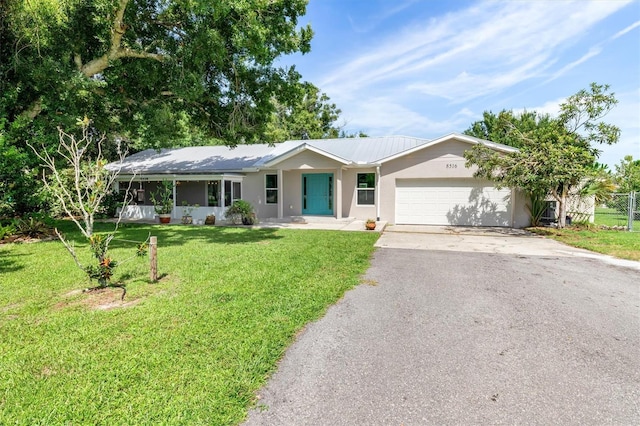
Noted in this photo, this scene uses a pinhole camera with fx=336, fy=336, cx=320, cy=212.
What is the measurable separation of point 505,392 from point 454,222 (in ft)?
42.4

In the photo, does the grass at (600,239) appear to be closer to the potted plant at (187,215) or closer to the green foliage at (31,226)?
the potted plant at (187,215)

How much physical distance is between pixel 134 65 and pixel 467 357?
13359 mm

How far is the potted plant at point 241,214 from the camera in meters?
14.7

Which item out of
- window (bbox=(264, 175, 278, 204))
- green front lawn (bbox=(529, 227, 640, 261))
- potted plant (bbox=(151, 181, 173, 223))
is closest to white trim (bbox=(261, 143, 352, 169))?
window (bbox=(264, 175, 278, 204))

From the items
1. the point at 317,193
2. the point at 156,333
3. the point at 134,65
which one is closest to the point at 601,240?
the point at 317,193

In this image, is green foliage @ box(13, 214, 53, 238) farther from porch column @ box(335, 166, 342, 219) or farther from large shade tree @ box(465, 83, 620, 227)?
large shade tree @ box(465, 83, 620, 227)

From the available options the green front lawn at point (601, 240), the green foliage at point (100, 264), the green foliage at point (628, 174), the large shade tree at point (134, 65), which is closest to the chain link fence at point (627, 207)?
the green foliage at point (628, 174)

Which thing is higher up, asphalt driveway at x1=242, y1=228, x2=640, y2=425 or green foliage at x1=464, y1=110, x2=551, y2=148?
green foliage at x1=464, y1=110, x2=551, y2=148

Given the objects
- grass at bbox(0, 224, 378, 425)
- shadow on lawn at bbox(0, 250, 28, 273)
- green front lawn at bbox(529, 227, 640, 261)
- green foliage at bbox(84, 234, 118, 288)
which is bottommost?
grass at bbox(0, 224, 378, 425)

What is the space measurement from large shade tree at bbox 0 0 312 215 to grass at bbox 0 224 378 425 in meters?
5.18

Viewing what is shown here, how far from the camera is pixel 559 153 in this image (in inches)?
439

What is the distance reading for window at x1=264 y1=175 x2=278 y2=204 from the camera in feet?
55.7

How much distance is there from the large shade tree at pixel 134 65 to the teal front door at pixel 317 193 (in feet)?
14.0

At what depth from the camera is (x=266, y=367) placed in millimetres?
3098
